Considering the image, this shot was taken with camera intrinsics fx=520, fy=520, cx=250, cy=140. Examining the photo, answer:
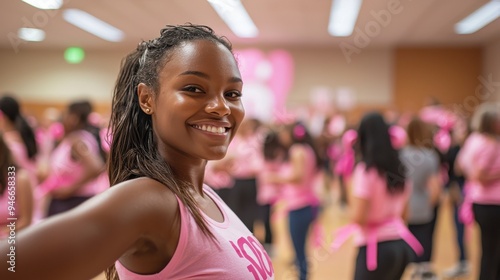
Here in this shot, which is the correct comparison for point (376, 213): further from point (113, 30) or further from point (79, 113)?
point (113, 30)

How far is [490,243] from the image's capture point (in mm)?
3406

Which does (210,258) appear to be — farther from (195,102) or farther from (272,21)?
(272,21)

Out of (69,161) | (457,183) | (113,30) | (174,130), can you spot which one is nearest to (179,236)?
(174,130)

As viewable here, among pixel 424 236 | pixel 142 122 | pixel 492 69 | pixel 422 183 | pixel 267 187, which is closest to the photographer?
pixel 142 122

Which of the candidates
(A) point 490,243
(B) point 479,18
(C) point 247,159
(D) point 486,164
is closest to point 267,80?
(B) point 479,18

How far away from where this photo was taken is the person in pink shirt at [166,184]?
1.94 ft

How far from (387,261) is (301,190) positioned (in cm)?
152

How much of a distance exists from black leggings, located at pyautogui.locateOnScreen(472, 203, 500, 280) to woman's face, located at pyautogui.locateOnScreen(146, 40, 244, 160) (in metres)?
3.05

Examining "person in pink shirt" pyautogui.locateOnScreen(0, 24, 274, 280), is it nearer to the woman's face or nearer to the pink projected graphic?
the woman's face

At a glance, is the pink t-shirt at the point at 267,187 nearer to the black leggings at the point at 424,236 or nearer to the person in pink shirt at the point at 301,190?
the person in pink shirt at the point at 301,190

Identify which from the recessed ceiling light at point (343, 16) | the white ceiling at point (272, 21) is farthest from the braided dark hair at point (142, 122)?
the recessed ceiling light at point (343, 16)

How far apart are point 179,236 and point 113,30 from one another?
617cm

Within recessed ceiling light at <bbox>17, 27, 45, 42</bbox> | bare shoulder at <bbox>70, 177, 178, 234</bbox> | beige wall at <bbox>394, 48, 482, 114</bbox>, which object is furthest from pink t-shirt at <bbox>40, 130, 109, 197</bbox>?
beige wall at <bbox>394, 48, 482, 114</bbox>

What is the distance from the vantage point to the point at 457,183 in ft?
16.0
